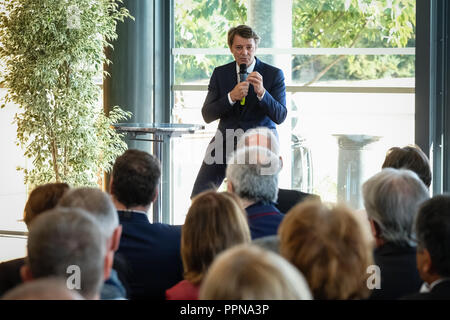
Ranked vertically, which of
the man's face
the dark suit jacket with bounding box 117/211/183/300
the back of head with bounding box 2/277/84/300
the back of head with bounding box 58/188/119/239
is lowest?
the dark suit jacket with bounding box 117/211/183/300

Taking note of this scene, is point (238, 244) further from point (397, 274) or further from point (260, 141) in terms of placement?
point (260, 141)

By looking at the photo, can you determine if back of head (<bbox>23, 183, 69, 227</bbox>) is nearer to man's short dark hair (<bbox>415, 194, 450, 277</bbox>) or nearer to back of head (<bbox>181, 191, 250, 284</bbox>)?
back of head (<bbox>181, 191, 250, 284</bbox>)

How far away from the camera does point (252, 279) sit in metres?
1.25

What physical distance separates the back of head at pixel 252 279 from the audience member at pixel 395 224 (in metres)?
1.05

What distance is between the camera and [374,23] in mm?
6078

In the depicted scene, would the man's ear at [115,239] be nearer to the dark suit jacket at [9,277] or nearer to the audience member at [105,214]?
the audience member at [105,214]

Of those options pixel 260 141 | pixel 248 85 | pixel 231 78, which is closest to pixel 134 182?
pixel 260 141

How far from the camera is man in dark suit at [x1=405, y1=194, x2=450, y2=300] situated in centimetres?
195

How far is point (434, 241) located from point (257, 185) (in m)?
1.05

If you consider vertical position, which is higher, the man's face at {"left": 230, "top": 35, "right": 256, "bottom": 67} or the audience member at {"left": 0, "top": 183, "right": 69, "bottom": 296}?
the man's face at {"left": 230, "top": 35, "right": 256, "bottom": 67}

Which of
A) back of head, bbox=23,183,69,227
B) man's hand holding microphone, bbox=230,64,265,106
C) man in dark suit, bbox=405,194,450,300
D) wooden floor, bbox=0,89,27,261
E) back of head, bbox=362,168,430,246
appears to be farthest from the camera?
wooden floor, bbox=0,89,27,261

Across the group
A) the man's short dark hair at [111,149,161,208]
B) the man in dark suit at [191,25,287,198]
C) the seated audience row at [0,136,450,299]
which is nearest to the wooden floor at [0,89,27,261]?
the man in dark suit at [191,25,287,198]

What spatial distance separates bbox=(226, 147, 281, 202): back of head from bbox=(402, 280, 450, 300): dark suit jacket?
116 centimetres
